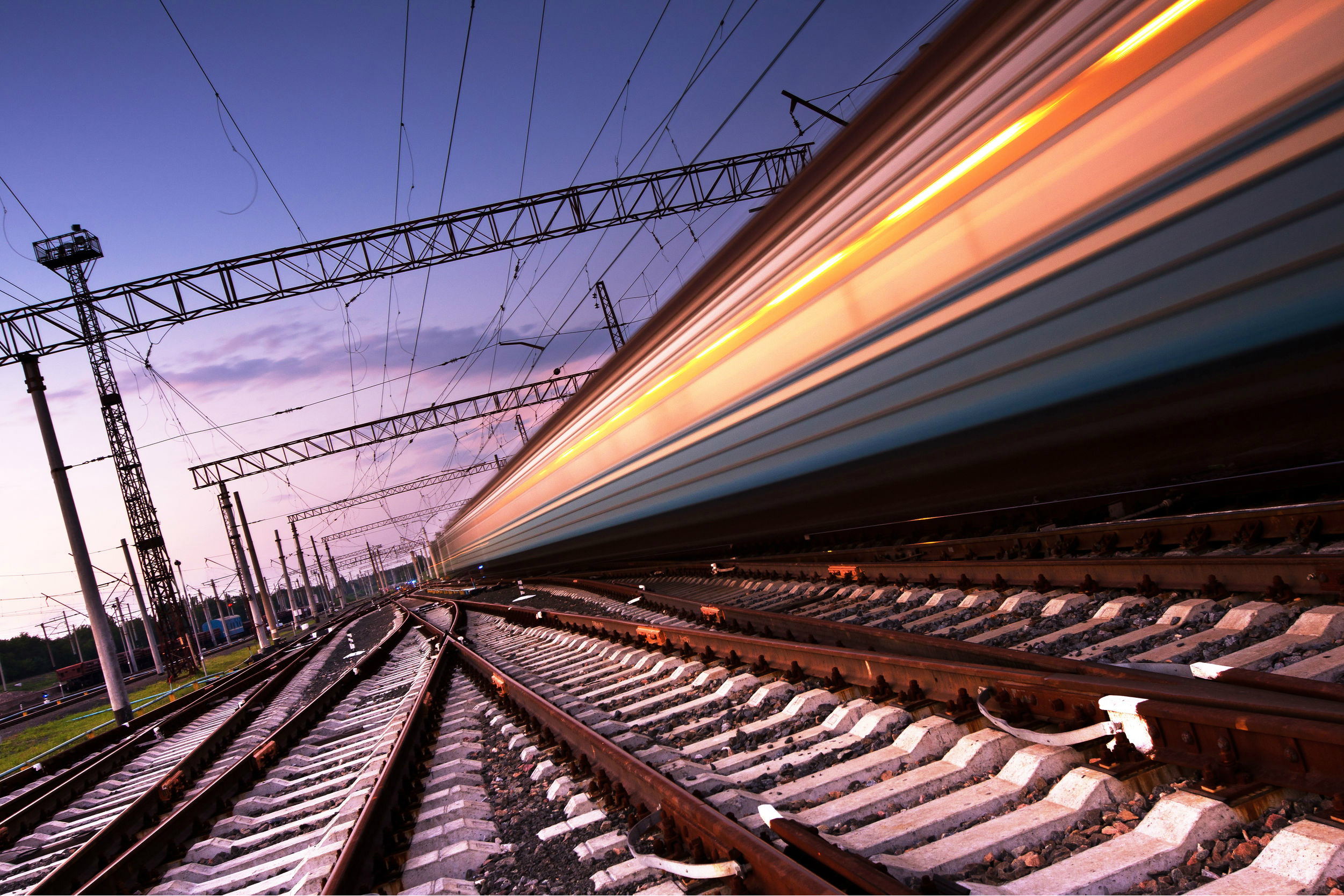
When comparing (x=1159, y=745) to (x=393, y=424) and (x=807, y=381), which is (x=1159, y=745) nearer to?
(x=807, y=381)

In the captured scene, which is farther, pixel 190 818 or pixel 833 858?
pixel 190 818

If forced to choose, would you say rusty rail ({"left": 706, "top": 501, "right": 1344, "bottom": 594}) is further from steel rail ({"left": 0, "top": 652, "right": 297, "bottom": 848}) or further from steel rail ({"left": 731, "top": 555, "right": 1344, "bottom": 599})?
steel rail ({"left": 0, "top": 652, "right": 297, "bottom": 848})

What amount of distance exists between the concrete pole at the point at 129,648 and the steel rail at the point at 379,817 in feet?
121

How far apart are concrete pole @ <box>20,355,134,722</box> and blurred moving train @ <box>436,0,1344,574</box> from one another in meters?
11.4

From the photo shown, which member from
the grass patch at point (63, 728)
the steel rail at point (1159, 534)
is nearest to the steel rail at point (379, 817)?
the steel rail at point (1159, 534)

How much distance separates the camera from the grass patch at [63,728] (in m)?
16.4

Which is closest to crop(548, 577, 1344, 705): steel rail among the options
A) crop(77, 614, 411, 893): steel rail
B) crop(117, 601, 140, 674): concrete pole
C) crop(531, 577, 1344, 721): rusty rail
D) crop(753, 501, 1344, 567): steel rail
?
crop(531, 577, 1344, 721): rusty rail

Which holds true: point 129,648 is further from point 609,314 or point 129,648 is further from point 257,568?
point 609,314

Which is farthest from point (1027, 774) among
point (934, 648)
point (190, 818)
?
point (190, 818)

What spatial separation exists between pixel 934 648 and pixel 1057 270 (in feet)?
6.39

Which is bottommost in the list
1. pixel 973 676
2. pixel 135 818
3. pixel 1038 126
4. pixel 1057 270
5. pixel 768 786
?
pixel 768 786

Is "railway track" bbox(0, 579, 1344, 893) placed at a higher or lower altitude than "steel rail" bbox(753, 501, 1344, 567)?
lower

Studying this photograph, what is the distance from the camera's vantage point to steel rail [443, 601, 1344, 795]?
1.98m

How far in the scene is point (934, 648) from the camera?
3869 mm
